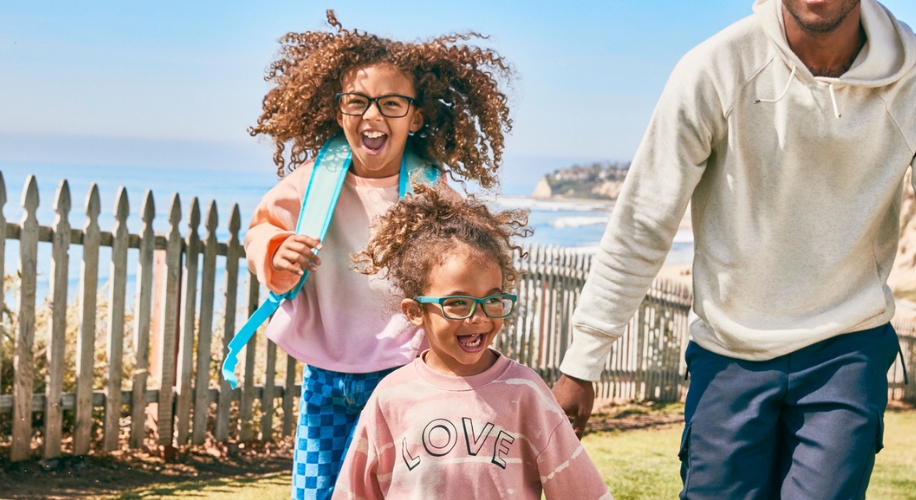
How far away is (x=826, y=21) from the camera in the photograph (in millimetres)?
2648

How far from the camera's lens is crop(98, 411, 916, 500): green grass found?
20.0 feet

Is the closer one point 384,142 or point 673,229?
point 673,229

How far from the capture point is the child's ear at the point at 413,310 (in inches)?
104

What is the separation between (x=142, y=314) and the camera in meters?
6.57

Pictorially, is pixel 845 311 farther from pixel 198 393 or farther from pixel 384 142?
pixel 198 393

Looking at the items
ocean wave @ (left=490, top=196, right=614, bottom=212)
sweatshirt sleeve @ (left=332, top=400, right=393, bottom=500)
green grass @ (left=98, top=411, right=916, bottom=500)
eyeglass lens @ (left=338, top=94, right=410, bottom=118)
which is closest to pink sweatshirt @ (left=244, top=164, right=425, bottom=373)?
eyeglass lens @ (left=338, top=94, right=410, bottom=118)

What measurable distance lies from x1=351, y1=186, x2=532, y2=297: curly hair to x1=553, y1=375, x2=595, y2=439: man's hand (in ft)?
1.19

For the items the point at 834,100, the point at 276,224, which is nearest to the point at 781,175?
the point at 834,100

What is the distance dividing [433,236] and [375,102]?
1.08m

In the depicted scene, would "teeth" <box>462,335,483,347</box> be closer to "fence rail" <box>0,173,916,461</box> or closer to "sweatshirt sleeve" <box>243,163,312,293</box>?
"sweatshirt sleeve" <box>243,163,312,293</box>

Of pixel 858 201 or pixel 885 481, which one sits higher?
pixel 858 201

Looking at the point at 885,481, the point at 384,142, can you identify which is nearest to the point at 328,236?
the point at 384,142

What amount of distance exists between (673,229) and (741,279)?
9.4 inches

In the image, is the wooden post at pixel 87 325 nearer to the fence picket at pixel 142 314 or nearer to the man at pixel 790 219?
the fence picket at pixel 142 314
